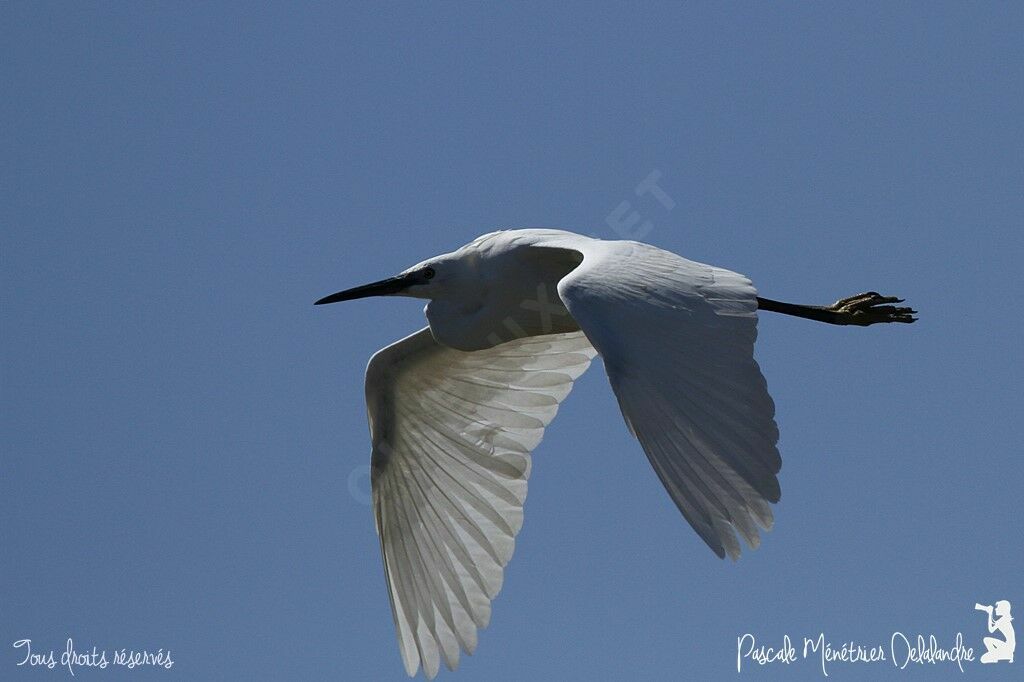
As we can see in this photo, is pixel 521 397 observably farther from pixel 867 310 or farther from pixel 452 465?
pixel 867 310

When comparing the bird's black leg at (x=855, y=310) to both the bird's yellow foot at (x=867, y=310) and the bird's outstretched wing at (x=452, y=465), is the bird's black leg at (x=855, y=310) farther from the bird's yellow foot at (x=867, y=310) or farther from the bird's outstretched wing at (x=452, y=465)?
the bird's outstretched wing at (x=452, y=465)

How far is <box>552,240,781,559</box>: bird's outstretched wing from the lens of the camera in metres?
7.01

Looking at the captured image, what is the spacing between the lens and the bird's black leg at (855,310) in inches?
435

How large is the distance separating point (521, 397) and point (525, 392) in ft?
0.15

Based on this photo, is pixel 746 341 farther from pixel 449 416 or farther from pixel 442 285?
pixel 449 416

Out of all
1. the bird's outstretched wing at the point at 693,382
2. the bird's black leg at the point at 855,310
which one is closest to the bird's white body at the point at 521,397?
the bird's outstretched wing at the point at 693,382

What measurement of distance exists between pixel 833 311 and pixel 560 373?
2.09 meters

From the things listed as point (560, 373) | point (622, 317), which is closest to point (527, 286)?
point (560, 373)

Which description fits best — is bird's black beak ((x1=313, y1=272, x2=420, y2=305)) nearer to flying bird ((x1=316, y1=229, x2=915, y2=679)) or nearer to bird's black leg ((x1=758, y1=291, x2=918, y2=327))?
flying bird ((x1=316, y1=229, x2=915, y2=679))

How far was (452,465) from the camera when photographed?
1062 cm

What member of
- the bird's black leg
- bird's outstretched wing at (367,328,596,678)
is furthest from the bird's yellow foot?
bird's outstretched wing at (367,328,596,678)

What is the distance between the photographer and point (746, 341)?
7.61m

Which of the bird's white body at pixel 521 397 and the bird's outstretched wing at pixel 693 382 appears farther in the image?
the bird's white body at pixel 521 397

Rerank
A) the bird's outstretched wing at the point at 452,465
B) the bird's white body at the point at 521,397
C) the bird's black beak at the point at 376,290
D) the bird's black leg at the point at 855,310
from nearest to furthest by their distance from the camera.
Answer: the bird's white body at the point at 521,397 → the bird's black beak at the point at 376,290 → the bird's outstretched wing at the point at 452,465 → the bird's black leg at the point at 855,310
